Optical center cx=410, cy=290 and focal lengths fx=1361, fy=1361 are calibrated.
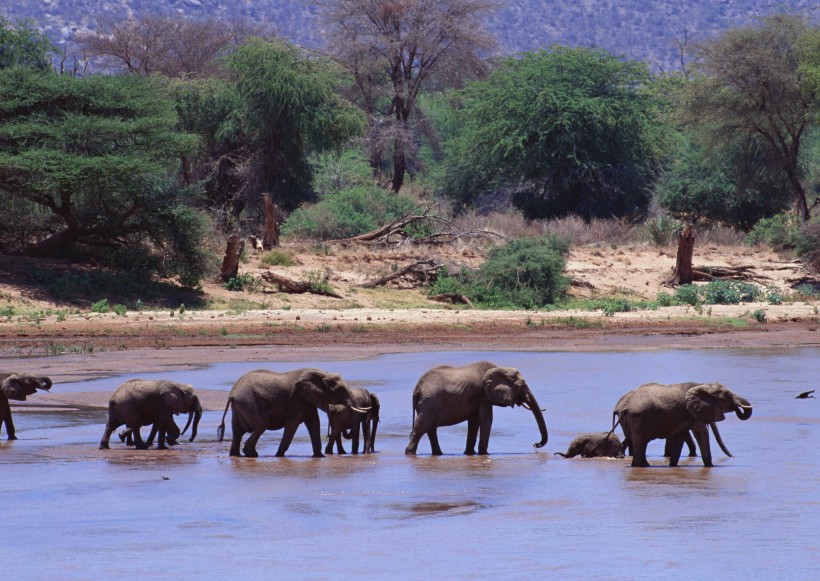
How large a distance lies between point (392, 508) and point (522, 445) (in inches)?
173

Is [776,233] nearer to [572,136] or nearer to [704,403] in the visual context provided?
[572,136]

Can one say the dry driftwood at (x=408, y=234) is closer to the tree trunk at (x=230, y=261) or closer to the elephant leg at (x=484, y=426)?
the tree trunk at (x=230, y=261)

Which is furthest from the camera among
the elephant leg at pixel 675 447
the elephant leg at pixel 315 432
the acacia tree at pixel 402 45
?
the acacia tree at pixel 402 45

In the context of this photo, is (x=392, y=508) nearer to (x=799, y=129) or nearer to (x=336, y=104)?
(x=336, y=104)

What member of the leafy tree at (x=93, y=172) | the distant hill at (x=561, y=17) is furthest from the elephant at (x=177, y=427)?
the distant hill at (x=561, y=17)

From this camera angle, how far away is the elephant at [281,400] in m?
13.5

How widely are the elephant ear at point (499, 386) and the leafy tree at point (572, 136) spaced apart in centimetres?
3086

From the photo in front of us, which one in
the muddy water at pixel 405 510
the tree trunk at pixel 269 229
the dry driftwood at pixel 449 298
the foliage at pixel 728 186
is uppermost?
the foliage at pixel 728 186

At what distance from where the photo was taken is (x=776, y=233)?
133 ft

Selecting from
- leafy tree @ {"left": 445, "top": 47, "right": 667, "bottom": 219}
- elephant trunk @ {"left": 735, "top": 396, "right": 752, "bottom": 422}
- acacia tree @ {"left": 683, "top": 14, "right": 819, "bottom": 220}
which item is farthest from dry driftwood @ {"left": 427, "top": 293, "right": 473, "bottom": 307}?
elephant trunk @ {"left": 735, "top": 396, "right": 752, "bottom": 422}

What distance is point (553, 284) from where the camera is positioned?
3288cm

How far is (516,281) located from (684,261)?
17.3 feet

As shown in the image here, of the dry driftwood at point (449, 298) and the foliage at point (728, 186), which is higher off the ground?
the foliage at point (728, 186)

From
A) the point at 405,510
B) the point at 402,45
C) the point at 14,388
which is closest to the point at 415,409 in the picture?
the point at 405,510
